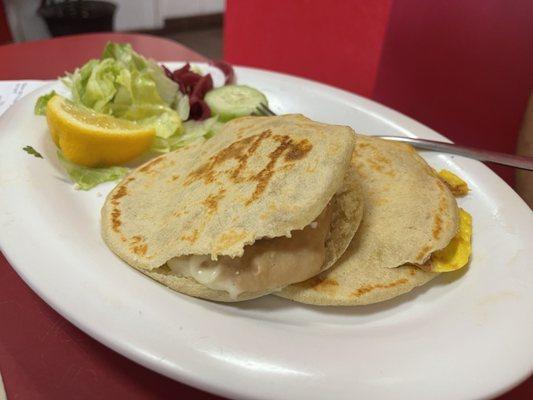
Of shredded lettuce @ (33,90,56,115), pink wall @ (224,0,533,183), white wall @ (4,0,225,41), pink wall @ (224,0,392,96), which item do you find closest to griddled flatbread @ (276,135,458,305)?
shredded lettuce @ (33,90,56,115)

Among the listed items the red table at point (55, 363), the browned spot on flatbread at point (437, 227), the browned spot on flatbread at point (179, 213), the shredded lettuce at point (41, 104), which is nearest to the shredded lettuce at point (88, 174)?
the shredded lettuce at point (41, 104)

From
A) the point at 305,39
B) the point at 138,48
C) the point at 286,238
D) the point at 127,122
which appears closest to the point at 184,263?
the point at 286,238

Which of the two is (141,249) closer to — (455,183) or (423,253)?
(423,253)

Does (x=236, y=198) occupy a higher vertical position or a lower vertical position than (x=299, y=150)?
lower

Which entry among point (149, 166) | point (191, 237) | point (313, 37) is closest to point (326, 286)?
point (191, 237)

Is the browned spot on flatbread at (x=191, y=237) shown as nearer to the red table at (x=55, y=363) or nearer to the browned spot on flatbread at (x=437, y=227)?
the red table at (x=55, y=363)

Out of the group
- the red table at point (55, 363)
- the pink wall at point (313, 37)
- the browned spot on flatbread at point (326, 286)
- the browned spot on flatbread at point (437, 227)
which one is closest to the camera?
the red table at point (55, 363)

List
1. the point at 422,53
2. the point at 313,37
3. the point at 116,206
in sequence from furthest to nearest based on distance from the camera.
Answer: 1. the point at 313,37
2. the point at 422,53
3. the point at 116,206
